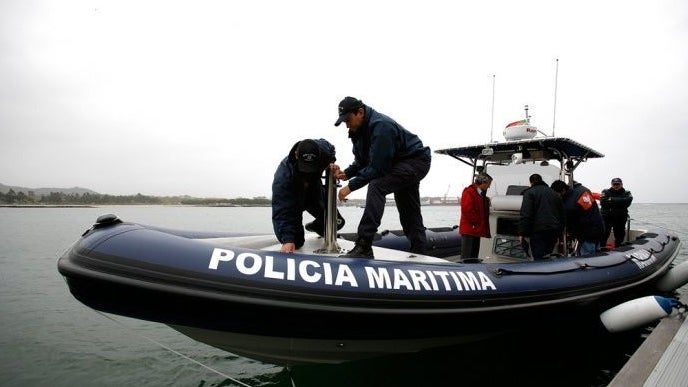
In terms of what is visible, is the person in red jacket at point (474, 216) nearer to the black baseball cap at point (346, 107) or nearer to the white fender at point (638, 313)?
the white fender at point (638, 313)

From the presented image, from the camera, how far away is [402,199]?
11.8ft

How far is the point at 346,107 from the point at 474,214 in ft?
8.28

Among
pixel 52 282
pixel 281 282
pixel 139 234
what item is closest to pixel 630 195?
pixel 281 282

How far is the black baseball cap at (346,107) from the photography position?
114 inches

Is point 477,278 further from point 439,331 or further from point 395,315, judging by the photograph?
point 395,315

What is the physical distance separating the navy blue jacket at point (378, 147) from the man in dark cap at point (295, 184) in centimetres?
27

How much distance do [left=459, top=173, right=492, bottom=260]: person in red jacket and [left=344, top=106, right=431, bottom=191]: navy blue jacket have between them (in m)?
1.64

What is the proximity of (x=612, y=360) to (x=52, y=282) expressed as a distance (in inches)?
356

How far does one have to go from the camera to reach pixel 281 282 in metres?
2.25

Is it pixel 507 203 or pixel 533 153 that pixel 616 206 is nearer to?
pixel 533 153

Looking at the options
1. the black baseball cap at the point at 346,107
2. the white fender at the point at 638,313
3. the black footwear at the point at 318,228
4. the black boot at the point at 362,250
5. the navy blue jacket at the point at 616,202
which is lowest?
the white fender at the point at 638,313

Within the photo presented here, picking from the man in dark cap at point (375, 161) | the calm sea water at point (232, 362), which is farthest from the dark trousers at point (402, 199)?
the calm sea water at point (232, 362)

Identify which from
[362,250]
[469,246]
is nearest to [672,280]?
[469,246]

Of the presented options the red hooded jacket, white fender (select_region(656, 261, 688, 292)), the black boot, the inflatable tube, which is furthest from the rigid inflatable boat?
white fender (select_region(656, 261, 688, 292))
